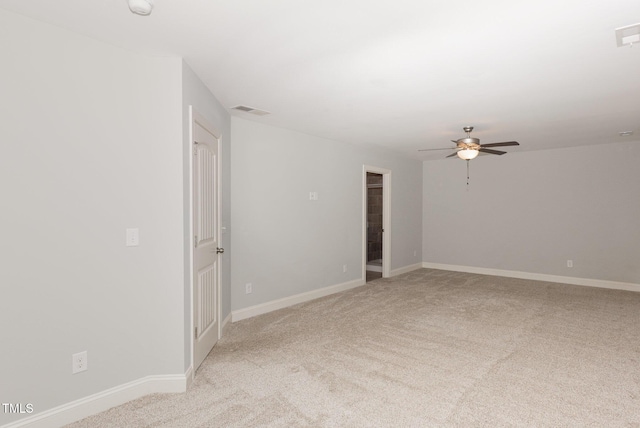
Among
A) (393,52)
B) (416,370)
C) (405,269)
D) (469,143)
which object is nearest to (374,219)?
(405,269)

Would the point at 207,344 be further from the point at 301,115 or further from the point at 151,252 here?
the point at 301,115

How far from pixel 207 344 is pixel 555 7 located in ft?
11.5

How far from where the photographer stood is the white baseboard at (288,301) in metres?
4.18

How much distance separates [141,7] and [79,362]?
216cm

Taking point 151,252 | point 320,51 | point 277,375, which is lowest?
point 277,375

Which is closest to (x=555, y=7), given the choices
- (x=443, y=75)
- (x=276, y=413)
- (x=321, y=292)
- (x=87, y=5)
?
(x=443, y=75)

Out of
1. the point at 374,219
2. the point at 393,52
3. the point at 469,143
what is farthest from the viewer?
the point at 374,219

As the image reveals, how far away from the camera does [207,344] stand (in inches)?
123

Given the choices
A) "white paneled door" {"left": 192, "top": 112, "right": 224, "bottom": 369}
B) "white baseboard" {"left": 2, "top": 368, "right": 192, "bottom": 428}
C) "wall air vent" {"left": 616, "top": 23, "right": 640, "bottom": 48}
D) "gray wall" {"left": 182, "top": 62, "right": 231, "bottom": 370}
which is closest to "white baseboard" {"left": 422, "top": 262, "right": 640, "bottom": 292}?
"wall air vent" {"left": 616, "top": 23, "right": 640, "bottom": 48}

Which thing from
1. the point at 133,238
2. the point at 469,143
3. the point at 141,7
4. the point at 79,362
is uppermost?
the point at 141,7

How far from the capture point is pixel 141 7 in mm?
1793

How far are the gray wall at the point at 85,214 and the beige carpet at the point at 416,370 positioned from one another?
0.45 m

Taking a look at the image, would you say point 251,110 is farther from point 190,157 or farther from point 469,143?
point 469,143

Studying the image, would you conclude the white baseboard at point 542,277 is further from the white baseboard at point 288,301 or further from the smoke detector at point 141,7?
the smoke detector at point 141,7
